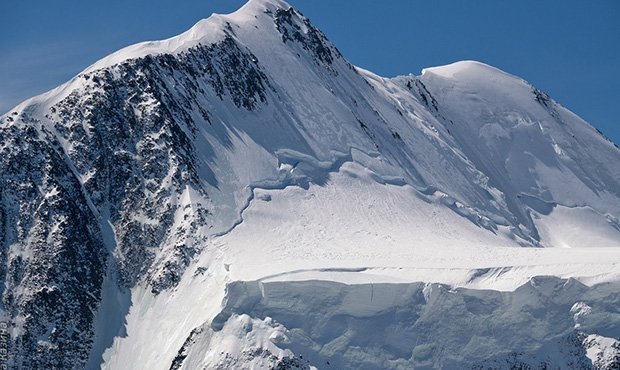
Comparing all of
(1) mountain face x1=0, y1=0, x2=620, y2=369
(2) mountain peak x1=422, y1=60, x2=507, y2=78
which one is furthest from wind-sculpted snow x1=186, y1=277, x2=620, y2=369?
(2) mountain peak x1=422, y1=60, x2=507, y2=78

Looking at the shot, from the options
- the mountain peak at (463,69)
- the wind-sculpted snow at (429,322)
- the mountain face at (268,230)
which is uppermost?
the mountain peak at (463,69)

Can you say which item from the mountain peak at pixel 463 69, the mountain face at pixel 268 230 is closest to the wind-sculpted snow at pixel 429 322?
the mountain face at pixel 268 230

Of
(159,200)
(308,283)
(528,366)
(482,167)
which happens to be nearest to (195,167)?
(159,200)

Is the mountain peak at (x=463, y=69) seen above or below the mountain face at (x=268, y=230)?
above

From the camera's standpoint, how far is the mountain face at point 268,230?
3324 inches

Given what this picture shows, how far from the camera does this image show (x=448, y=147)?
127500 millimetres

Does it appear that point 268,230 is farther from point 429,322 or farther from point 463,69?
point 463,69

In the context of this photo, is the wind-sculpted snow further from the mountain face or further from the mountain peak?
the mountain peak

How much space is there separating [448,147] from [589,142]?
25287 mm

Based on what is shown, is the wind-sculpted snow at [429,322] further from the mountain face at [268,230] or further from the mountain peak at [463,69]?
the mountain peak at [463,69]

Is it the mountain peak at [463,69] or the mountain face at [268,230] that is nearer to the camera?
the mountain face at [268,230]

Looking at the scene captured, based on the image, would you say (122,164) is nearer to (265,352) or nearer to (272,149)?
(272,149)

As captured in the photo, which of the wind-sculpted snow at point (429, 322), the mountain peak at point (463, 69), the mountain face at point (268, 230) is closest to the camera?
the wind-sculpted snow at point (429, 322)

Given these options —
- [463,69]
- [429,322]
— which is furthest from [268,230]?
[463,69]
